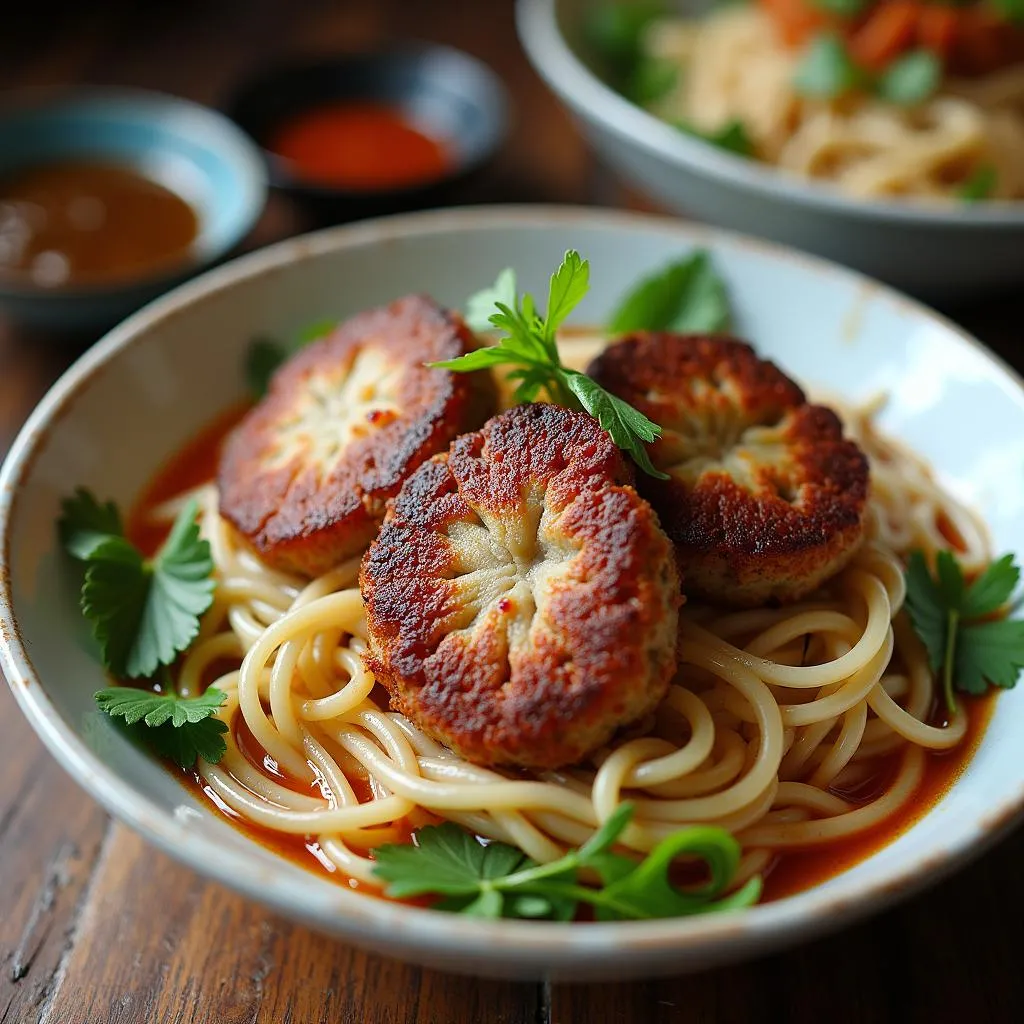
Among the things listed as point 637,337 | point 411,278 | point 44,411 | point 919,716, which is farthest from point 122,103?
point 919,716

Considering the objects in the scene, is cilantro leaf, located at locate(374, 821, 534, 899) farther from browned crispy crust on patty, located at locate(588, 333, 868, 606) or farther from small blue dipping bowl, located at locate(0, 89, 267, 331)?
small blue dipping bowl, located at locate(0, 89, 267, 331)

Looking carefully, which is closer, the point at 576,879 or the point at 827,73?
the point at 576,879

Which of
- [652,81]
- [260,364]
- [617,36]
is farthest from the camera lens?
[617,36]

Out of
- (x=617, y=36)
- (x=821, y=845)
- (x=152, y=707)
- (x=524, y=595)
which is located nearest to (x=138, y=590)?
(x=152, y=707)

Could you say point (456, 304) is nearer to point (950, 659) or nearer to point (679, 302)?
point (679, 302)

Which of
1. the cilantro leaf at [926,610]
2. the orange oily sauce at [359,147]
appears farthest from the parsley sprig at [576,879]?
the orange oily sauce at [359,147]

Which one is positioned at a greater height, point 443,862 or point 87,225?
point 443,862
